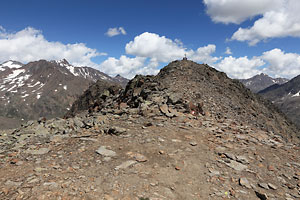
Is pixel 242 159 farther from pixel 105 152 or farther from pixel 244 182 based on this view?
pixel 105 152

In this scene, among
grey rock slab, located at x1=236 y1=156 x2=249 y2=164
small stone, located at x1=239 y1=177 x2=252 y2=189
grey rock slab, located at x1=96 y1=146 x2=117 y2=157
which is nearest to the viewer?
small stone, located at x1=239 y1=177 x2=252 y2=189

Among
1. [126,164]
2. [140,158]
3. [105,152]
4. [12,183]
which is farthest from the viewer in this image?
[105,152]

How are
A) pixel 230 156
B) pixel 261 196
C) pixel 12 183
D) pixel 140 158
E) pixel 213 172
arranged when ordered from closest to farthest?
pixel 12 183 < pixel 261 196 < pixel 213 172 < pixel 140 158 < pixel 230 156

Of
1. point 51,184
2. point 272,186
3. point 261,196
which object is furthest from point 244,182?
point 51,184

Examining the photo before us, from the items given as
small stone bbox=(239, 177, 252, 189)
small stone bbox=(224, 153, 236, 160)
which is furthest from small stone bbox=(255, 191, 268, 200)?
small stone bbox=(224, 153, 236, 160)

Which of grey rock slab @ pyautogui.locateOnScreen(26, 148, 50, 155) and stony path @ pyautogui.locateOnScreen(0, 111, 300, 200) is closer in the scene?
stony path @ pyautogui.locateOnScreen(0, 111, 300, 200)

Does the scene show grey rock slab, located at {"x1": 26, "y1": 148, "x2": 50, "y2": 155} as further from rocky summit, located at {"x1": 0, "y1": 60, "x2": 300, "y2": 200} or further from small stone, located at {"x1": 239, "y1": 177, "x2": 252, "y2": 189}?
small stone, located at {"x1": 239, "y1": 177, "x2": 252, "y2": 189}

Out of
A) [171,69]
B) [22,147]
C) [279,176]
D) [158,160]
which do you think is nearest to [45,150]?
[22,147]

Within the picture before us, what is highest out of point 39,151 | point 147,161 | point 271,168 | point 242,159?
point 242,159

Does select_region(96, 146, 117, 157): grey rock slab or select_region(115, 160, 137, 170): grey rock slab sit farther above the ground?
select_region(96, 146, 117, 157): grey rock slab

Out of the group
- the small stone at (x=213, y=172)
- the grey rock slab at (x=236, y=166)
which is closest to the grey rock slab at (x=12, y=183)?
the small stone at (x=213, y=172)

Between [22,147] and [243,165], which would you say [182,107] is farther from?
[22,147]

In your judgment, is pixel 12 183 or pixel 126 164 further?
pixel 126 164

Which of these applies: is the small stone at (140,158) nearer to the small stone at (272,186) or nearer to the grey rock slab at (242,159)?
the grey rock slab at (242,159)
